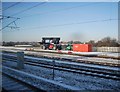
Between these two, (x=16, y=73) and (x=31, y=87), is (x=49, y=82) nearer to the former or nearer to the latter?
(x=31, y=87)

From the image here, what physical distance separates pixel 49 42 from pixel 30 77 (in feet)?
149

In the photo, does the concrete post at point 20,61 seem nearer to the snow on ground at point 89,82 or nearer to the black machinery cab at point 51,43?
the snow on ground at point 89,82

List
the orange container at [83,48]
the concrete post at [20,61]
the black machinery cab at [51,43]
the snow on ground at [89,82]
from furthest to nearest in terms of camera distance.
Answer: the black machinery cab at [51,43] → the orange container at [83,48] → the concrete post at [20,61] → the snow on ground at [89,82]

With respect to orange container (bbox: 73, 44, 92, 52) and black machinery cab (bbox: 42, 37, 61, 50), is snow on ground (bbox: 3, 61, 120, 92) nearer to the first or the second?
orange container (bbox: 73, 44, 92, 52)

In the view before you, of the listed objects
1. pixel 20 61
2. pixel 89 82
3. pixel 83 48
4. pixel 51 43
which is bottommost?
pixel 89 82

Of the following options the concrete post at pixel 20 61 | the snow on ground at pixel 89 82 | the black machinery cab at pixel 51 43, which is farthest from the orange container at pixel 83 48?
the snow on ground at pixel 89 82

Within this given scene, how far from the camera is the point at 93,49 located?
48.8 metres

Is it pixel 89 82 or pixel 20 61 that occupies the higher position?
pixel 20 61

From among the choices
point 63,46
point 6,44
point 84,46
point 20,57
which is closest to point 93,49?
point 84,46

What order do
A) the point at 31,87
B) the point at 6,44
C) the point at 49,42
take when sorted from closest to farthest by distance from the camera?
the point at 31,87
the point at 49,42
the point at 6,44

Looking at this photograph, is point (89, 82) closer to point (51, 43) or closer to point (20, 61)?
point (20, 61)

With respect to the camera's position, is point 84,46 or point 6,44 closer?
point 84,46

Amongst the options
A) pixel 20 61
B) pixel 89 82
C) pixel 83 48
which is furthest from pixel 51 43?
pixel 89 82

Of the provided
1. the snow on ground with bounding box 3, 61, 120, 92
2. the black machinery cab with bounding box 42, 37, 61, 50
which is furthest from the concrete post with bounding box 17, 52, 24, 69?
the black machinery cab with bounding box 42, 37, 61, 50
